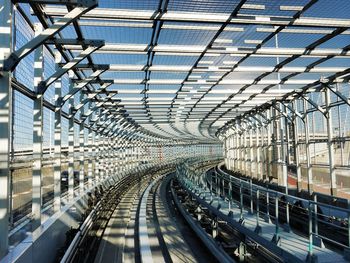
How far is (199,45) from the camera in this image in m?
9.68

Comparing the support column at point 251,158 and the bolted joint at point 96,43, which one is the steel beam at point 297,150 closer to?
the support column at point 251,158

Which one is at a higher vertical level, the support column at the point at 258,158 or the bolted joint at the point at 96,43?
the bolted joint at the point at 96,43

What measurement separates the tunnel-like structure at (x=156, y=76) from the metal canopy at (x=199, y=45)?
0.03 meters

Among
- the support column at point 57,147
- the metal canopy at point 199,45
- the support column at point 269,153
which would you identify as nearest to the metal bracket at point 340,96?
the metal canopy at point 199,45

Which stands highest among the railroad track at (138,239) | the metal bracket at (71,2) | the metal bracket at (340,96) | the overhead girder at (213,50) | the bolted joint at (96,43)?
the overhead girder at (213,50)

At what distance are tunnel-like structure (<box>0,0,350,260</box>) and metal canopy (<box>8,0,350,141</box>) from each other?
3 centimetres

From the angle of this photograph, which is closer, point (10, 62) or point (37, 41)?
point (10, 62)

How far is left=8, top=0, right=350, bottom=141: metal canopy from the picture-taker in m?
7.26

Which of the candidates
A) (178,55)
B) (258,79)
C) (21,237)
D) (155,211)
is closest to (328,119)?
(258,79)

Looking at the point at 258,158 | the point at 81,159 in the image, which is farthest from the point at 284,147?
the point at 81,159

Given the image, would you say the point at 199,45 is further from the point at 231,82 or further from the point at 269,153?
the point at 269,153

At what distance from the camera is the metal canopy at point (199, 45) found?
23.8ft

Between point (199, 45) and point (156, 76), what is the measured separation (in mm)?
3732

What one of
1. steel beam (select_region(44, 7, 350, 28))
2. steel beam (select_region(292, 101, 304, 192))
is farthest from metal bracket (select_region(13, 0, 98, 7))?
steel beam (select_region(292, 101, 304, 192))
